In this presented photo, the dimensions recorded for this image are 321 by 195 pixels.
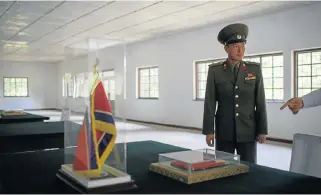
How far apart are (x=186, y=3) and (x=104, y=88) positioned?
5.68 m

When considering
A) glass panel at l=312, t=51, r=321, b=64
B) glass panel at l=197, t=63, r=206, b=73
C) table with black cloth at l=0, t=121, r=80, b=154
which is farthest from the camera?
glass panel at l=197, t=63, r=206, b=73

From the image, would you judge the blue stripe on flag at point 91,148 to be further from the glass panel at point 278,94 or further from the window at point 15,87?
the window at point 15,87

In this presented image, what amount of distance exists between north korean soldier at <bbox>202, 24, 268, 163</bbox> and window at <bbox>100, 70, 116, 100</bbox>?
1.03m

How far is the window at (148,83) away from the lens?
11.7 metres

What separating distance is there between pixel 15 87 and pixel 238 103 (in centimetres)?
1894

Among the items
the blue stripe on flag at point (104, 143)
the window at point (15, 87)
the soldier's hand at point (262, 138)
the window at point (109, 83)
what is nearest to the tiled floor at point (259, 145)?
the soldier's hand at point (262, 138)

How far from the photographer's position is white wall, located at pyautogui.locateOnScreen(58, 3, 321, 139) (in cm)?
692

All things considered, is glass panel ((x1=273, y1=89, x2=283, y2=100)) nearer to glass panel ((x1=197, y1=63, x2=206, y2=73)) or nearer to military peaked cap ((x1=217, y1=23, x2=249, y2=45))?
glass panel ((x1=197, y1=63, x2=206, y2=73))

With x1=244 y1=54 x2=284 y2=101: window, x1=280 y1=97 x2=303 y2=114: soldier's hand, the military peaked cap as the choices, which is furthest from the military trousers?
x1=244 y1=54 x2=284 y2=101: window

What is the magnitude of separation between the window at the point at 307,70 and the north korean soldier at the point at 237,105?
17.0 ft

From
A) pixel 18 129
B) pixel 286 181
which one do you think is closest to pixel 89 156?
pixel 286 181

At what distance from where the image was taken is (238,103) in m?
2.27

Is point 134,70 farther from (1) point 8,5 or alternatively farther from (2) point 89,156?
(2) point 89,156

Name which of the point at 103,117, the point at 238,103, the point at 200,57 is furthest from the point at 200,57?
the point at 103,117
